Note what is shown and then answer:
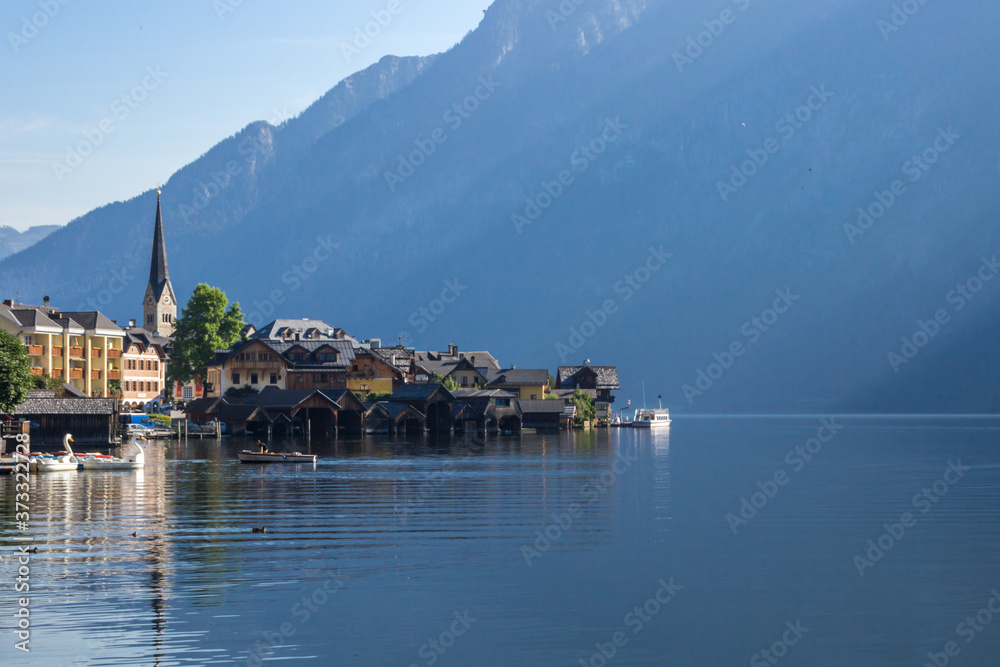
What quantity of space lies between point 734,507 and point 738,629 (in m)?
27.3

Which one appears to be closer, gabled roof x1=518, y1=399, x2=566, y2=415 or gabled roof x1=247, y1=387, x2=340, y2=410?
gabled roof x1=247, y1=387, x2=340, y2=410

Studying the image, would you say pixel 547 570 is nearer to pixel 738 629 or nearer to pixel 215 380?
pixel 738 629

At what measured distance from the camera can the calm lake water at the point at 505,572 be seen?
27516 millimetres

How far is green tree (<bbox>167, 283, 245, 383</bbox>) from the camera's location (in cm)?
15600

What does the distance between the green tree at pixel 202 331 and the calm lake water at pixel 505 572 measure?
283ft
